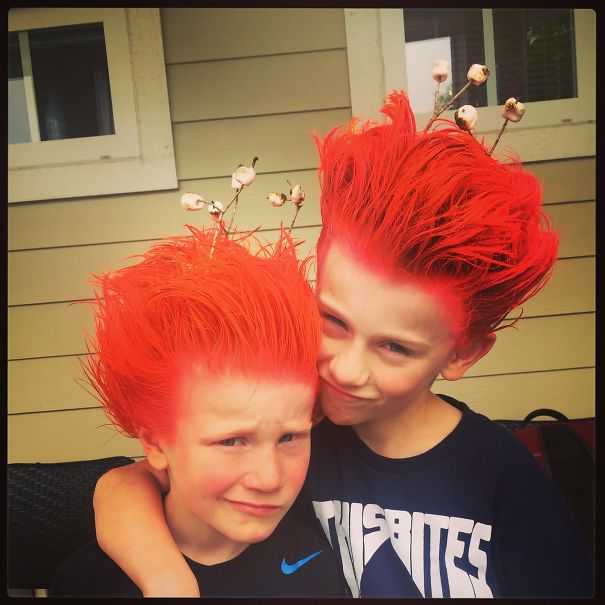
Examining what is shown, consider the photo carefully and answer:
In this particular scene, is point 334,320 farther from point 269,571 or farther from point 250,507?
point 269,571

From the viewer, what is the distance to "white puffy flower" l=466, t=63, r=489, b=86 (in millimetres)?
1154

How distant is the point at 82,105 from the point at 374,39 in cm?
63

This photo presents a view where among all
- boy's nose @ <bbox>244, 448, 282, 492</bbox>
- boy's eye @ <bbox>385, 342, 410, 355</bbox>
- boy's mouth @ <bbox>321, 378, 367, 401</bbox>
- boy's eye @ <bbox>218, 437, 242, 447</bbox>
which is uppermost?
boy's eye @ <bbox>385, 342, 410, 355</bbox>

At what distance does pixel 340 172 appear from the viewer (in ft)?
3.57

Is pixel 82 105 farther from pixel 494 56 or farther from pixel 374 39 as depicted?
pixel 494 56

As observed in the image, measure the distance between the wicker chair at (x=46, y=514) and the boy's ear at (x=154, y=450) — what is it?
10 centimetres

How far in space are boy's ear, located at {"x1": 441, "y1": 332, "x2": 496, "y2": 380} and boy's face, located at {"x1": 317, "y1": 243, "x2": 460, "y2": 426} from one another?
0.8 inches

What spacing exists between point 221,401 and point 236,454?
0.10 metres

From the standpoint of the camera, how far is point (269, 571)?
3.74 feet

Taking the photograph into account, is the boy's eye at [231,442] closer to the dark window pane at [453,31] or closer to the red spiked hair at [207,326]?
the red spiked hair at [207,326]

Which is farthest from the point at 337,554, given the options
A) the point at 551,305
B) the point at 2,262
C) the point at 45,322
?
the point at 2,262

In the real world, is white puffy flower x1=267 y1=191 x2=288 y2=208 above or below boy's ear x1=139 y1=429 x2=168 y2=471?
above

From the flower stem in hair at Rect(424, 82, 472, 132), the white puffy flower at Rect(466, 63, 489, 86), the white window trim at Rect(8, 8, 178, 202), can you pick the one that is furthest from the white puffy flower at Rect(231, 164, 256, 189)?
the white puffy flower at Rect(466, 63, 489, 86)

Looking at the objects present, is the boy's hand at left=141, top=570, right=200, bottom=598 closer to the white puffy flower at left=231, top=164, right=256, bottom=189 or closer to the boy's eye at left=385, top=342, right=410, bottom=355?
the boy's eye at left=385, top=342, right=410, bottom=355
